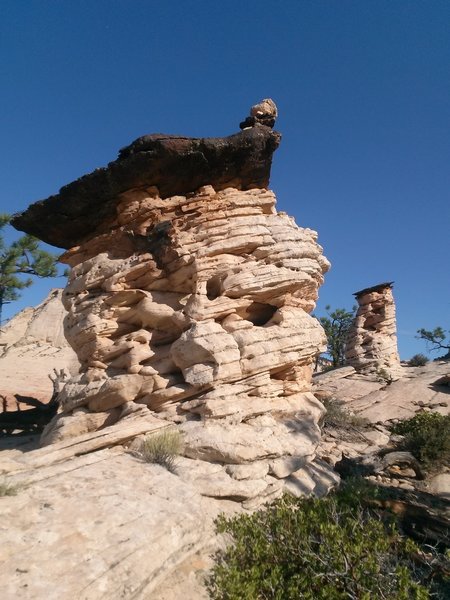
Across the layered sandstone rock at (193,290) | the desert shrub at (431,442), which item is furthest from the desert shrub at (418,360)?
the layered sandstone rock at (193,290)

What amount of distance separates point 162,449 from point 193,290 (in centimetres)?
446

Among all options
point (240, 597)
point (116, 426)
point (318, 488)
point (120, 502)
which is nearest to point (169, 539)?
point (120, 502)

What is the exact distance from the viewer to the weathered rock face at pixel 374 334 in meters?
26.7

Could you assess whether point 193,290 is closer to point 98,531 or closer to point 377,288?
point 98,531

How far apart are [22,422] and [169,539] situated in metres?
11.9

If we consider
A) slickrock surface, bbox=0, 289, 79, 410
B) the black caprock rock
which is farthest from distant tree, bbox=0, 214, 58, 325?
the black caprock rock

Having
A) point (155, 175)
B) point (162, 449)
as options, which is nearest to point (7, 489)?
point (162, 449)

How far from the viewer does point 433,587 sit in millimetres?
4727

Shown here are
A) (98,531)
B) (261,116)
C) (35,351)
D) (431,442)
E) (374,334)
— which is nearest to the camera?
(98,531)

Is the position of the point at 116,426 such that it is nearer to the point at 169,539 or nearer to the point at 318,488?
the point at 169,539

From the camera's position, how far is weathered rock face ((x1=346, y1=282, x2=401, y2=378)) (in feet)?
87.6

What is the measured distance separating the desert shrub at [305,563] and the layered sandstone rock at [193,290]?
8.42 ft

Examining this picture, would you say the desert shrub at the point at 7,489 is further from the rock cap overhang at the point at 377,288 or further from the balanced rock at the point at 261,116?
the rock cap overhang at the point at 377,288

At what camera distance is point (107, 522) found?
452 cm
